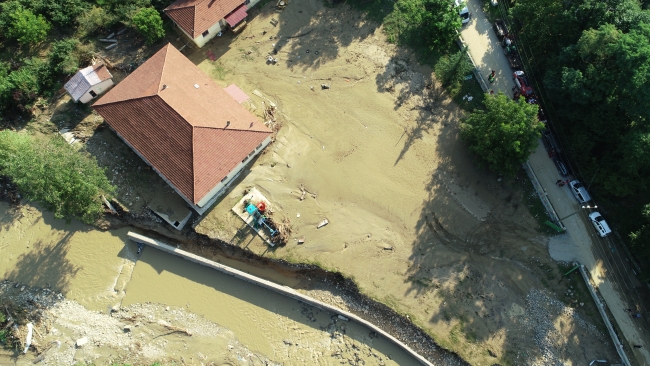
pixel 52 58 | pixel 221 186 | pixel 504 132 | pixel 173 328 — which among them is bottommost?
pixel 173 328

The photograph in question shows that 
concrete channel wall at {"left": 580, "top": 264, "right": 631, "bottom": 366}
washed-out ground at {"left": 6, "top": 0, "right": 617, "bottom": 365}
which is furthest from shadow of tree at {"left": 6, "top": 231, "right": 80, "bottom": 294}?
concrete channel wall at {"left": 580, "top": 264, "right": 631, "bottom": 366}

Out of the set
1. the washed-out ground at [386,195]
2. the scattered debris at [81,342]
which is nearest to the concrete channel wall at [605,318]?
the washed-out ground at [386,195]

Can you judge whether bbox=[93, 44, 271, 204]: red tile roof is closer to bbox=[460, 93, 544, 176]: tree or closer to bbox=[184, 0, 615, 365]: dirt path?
bbox=[184, 0, 615, 365]: dirt path

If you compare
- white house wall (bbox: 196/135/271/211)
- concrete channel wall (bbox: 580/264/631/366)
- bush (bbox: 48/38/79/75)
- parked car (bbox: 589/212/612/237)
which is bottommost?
concrete channel wall (bbox: 580/264/631/366)

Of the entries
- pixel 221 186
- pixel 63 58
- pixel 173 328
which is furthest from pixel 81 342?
pixel 63 58

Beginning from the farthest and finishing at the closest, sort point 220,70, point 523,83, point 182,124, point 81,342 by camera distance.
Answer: point 220,70
point 523,83
point 81,342
point 182,124

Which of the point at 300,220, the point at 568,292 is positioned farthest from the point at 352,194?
the point at 568,292

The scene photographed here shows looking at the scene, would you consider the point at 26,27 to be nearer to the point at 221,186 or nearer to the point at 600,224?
the point at 221,186
